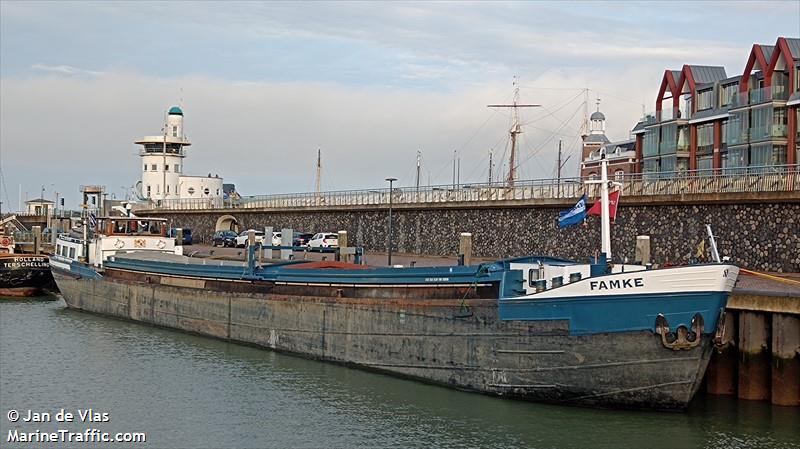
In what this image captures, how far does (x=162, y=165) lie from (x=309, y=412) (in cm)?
7967

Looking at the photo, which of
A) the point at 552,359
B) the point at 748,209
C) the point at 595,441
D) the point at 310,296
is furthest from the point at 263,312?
the point at 748,209

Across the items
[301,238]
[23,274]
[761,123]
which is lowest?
[23,274]

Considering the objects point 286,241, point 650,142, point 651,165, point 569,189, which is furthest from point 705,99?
point 286,241

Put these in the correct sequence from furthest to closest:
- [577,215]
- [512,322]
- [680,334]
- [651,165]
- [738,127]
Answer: [651,165], [738,127], [577,215], [512,322], [680,334]

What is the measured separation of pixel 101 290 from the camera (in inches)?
1955

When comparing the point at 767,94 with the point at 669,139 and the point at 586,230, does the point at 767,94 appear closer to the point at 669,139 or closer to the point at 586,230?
the point at 669,139

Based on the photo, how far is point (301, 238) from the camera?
213 feet

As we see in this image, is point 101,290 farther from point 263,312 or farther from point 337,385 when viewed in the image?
point 337,385

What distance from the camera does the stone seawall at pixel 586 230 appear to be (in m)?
35.1

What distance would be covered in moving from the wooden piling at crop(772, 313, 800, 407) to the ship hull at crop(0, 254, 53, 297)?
49898mm

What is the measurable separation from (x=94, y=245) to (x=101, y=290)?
3.69 metres

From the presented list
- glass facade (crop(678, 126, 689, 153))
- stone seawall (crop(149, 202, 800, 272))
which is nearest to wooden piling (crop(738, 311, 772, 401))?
stone seawall (crop(149, 202, 800, 272))

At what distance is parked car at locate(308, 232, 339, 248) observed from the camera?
61.9 metres

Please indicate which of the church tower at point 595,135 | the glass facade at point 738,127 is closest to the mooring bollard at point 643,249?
the glass facade at point 738,127
